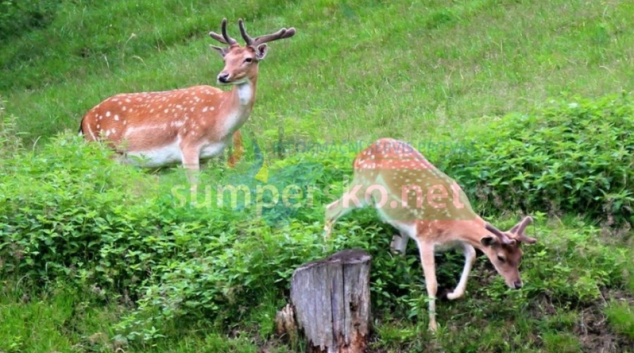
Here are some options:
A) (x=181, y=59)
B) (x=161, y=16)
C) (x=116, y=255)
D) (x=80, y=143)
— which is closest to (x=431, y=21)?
(x=181, y=59)

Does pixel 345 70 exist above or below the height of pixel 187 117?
below

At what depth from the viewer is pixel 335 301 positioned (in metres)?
7.65

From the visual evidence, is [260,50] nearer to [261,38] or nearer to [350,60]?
[261,38]

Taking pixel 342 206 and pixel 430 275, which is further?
pixel 342 206

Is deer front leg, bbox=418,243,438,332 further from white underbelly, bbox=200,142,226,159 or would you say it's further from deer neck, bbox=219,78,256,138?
white underbelly, bbox=200,142,226,159

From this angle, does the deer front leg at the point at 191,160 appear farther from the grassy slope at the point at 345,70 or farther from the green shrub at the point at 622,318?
the green shrub at the point at 622,318

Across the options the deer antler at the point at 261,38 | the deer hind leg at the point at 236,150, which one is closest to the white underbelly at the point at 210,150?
the deer hind leg at the point at 236,150

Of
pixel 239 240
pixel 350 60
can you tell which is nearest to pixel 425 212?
pixel 239 240

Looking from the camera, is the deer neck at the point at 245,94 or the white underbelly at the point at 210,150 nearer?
the deer neck at the point at 245,94

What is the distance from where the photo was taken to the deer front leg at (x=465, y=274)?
7.77 m

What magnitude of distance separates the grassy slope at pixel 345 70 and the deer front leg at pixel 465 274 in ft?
0.69

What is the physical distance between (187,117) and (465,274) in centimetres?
488

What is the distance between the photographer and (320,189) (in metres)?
9.74

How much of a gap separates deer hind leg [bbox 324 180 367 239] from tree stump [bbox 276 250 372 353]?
3.20 feet
